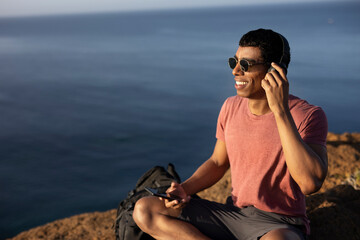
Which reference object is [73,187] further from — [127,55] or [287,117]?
[127,55]

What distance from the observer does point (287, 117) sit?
8.45 feet

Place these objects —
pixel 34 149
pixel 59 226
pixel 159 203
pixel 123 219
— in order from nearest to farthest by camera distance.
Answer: pixel 159 203 → pixel 123 219 → pixel 59 226 → pixel 34 149

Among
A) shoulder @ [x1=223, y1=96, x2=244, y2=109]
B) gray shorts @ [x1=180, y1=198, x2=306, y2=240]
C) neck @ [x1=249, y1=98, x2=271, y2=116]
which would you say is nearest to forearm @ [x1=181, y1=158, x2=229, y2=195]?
gray shorts @ [x1=180, y1=198, x2=306, y2=240]

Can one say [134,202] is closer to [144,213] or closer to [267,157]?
[144,213]

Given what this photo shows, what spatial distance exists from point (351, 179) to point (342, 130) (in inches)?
628

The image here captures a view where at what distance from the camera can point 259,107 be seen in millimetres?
3020

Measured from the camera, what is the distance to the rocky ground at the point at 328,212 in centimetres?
365

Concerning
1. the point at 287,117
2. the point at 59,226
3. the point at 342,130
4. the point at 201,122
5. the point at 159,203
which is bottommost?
the point at 342,130

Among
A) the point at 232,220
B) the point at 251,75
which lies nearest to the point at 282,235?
the point at 232,220

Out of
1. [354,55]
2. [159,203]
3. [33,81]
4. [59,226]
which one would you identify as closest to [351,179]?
[159,203]

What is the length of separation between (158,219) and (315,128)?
1366mm

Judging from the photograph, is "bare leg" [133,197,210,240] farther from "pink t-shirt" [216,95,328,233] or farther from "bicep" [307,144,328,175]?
"bicep" [307,144,328,175]

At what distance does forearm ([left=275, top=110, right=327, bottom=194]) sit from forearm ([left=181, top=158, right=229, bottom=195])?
0.95 meters

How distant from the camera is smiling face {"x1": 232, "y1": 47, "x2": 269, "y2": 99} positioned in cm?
291
